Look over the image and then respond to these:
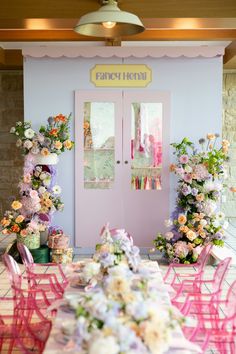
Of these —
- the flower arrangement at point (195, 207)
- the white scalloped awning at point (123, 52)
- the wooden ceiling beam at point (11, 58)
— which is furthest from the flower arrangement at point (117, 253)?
the wooden ceiling beam at point (11, 58)

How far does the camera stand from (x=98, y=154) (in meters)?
8.04

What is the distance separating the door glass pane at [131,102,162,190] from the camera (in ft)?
26.1

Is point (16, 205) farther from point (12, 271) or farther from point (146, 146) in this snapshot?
point (12, 271)

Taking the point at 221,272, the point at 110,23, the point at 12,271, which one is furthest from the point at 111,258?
the point at 110,23

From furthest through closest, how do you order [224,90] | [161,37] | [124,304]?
1. [224,90]
2. [161,37]
3. [124,304]

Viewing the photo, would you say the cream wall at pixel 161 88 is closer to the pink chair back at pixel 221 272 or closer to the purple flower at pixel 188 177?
the purple flower at pixel 188 177

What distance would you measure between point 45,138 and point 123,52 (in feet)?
5.23

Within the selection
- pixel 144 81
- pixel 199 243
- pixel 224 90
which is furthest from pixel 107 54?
pixel 224 90

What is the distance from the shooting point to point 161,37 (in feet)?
27.5

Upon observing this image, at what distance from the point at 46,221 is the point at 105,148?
4.56ft

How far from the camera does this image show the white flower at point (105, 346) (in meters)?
2.39

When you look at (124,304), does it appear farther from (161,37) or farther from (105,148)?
(161,37)

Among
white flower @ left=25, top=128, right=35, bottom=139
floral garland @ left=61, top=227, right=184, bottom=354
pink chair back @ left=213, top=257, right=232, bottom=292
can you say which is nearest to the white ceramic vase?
white flower @ left=25, top=128, right=35, bottom=139

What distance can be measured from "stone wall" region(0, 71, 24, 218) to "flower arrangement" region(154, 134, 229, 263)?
4566 millimetres
